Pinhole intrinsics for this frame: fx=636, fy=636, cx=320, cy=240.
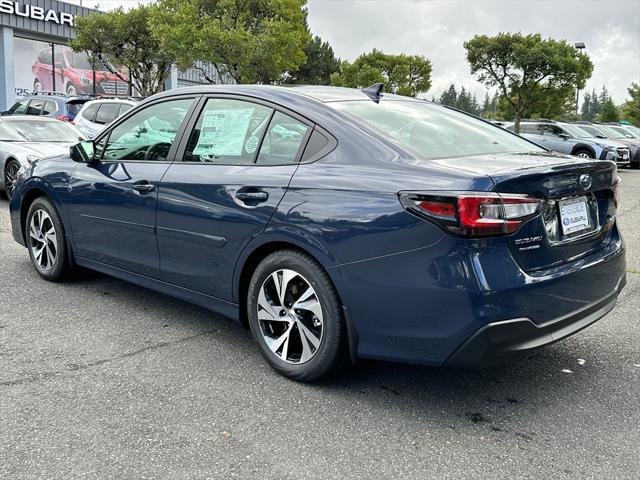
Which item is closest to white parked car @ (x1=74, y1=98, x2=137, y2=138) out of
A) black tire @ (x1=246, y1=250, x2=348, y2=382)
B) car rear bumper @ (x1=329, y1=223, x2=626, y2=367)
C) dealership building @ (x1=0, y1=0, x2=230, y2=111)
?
black tire @ (x1=246, y1=250, x2=348, y2=382)

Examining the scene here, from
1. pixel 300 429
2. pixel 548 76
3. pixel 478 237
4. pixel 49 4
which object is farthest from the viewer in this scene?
pixel 49 4

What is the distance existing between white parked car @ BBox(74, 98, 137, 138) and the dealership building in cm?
1491

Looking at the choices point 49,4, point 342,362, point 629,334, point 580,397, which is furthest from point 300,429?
point 49,4

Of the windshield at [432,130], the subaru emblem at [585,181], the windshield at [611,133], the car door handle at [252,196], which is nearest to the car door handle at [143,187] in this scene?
the car door handle at [252,196]

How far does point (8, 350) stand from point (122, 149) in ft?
5.02

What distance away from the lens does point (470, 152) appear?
3.35m

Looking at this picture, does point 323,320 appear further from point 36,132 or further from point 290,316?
point 36,132

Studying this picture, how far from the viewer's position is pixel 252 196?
3.39 meters

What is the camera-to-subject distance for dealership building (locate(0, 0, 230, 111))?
29.3m

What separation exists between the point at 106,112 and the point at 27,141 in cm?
457

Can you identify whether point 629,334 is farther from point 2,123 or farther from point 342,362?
point 2,123

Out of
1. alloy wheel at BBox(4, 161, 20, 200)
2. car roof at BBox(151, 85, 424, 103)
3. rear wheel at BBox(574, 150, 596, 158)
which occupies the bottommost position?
alloy wheel at BBox(4, 161, 20, 200)

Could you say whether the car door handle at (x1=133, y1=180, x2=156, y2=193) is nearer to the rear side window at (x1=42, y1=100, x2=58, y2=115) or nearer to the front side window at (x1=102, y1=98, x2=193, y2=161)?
the front side window at (x1=102, y1=98, x2=193, y2=161)

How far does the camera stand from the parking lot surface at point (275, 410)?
8.50 feet
